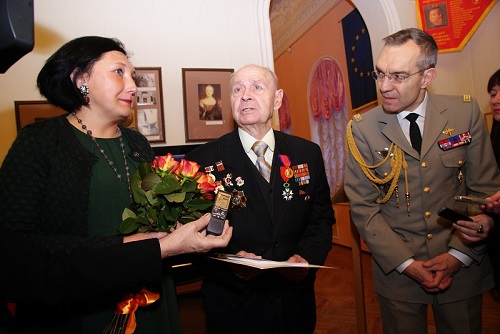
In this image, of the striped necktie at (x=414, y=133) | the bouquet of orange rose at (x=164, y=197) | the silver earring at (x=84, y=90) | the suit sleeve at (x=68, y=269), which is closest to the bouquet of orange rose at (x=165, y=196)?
the bouquet of orange rose at (x=164, y=197)

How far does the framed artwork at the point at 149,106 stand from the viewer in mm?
2797

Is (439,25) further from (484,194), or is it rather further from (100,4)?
(100,4)

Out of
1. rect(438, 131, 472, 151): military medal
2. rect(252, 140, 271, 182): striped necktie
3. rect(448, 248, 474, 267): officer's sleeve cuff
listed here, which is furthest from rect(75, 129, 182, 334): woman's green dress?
rect(438, 131, 472, 151): military medal

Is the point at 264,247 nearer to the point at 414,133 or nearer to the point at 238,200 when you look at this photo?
the point at 238,200

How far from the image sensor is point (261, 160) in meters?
1.79

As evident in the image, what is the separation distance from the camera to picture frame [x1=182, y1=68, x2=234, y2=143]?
2.90m

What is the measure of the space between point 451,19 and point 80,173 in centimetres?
344

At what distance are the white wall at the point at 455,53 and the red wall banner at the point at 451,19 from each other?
225 mm

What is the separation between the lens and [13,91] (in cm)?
255

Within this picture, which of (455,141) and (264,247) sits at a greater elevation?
(455,141)

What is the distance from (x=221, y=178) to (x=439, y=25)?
9.07ft

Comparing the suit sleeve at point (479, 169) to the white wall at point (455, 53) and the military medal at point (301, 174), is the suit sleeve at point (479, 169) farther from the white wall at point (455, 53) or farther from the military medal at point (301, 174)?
the white wall at point (455, 53)

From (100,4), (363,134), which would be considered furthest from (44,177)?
(100,4)

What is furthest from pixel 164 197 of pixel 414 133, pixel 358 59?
pixel 358 59
